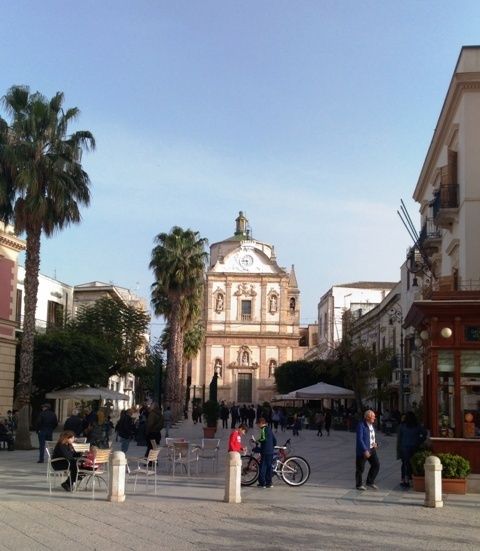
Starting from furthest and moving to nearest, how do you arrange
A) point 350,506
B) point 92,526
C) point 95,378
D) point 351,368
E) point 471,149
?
point 351,368 → point 95,378 → point 471,149 → point 350,506 → point 92,526

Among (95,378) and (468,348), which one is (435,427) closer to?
(468,348)

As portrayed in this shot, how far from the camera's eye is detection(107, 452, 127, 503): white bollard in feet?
44.8

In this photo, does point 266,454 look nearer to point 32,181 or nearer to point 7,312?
point 32,181

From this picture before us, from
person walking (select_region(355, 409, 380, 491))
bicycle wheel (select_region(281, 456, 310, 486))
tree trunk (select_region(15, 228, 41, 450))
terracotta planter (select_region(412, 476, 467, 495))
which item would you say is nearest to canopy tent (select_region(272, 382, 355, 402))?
tree trunk (select_region(15, 228, 41, 450))

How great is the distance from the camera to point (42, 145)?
87.9 ft

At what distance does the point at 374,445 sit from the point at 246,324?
223ft

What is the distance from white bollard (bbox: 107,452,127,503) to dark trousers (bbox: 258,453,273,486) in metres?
3.23

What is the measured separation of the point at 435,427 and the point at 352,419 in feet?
106

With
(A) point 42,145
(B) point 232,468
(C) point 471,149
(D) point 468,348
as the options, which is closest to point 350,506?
(B) point 232,468

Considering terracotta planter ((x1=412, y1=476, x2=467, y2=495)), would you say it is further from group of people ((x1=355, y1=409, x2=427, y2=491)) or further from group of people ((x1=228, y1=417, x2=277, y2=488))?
group of people ((x1=228, y1=417, x2=277, y2=488))

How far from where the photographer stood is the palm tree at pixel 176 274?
4681cm

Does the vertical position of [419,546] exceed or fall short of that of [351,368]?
it falls short

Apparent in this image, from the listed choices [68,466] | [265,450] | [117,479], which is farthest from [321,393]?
[117,479]

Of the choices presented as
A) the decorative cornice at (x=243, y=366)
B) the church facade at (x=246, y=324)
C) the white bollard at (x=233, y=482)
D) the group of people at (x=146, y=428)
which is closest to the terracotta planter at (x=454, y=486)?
the white bollard at (x=233, y=482)
